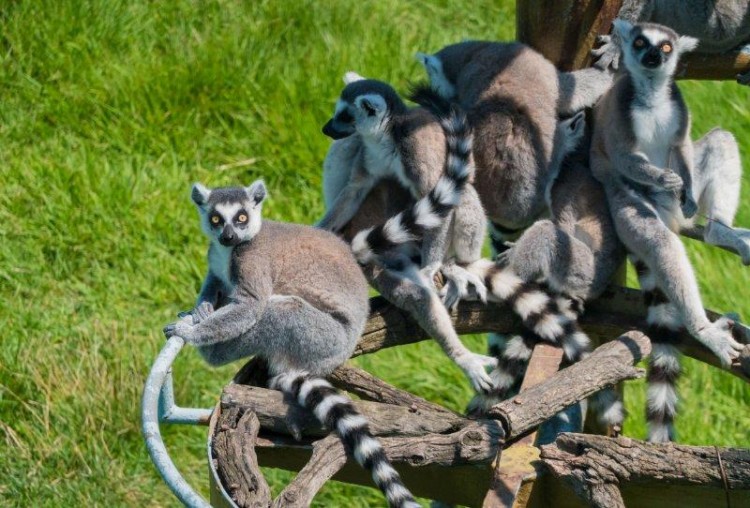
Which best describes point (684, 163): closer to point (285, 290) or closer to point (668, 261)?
point (668, 261)

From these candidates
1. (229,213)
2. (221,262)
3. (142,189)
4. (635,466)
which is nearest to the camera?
(635,466)

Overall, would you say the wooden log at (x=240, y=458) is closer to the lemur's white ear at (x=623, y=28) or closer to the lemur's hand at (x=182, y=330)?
the lemur's hand at (x=182, y=330)


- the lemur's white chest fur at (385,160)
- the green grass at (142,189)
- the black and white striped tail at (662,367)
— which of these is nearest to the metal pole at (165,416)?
the lemur's white chest fur at (385,160)

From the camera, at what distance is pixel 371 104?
13.8 ft

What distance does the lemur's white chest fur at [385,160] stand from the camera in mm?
4273

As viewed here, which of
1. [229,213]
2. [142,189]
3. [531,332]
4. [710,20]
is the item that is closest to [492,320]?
[531,332]

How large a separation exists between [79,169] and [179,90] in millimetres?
879

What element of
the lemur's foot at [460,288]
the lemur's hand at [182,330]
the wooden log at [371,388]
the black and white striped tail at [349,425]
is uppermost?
the lemur's hand at [182,330]

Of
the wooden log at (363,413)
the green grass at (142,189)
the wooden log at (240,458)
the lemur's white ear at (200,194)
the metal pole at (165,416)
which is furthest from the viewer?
the green grass at (142,189)

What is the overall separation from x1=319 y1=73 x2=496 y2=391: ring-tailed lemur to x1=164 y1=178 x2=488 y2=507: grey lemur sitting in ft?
0.40

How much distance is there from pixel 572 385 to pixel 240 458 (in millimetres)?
1097

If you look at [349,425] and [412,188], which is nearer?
[349,425]

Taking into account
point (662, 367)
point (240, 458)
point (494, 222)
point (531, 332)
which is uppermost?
point (240, 458)

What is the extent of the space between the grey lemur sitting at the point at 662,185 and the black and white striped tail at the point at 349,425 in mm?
1191
